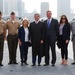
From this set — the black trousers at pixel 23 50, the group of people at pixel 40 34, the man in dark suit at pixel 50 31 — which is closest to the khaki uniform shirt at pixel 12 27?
the group of people at pixel 40 34

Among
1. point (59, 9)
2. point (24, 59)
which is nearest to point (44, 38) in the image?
point (24, 59)

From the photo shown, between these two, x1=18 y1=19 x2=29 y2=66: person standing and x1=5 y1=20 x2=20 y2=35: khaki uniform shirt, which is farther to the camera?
x1=5 y1=20 x2=20 y2=35: khaki uniform shirt

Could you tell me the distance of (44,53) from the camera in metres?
11.4

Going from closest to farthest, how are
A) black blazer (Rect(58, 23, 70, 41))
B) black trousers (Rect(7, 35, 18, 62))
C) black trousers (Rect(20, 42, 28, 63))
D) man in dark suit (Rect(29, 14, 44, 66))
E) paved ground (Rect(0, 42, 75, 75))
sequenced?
paved ground (Rect(0, 42, 75, 75)) → man in dark suit (Rect(29, 14, 44, 66)) → black blazer (Rect(58, 23, 70, 41)) → black trousers (Rect(20, 42, 28, 63)) → black trousers (Rect(7, 35, 18, 62))

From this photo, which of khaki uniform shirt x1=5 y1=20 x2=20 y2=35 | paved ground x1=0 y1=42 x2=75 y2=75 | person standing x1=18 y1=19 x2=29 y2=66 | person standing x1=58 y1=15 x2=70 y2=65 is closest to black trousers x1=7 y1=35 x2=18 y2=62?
khaki uniform shirt x1=5 y1=20 x2=20 y2=35

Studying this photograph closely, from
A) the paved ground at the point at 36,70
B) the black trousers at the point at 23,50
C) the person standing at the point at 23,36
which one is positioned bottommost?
the paved ground at the point at 36,70

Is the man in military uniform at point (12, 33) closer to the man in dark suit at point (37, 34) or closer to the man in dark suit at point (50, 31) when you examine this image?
the man in dark suit at point (37, 34)

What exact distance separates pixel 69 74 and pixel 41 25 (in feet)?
7.83

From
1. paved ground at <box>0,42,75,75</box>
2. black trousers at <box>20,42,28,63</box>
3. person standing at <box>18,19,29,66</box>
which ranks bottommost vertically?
paved ground at <box>0,42,75,75</box>

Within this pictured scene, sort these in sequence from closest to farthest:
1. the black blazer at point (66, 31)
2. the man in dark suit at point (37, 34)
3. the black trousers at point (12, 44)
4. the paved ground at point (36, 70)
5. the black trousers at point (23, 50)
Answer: the paved ground at point (36, 70)
the man in dark suit at point (37, 34)
the black blazer at point (66, 31)
the black trousers at point (23, 50)
the black trousers at point (12, 44)

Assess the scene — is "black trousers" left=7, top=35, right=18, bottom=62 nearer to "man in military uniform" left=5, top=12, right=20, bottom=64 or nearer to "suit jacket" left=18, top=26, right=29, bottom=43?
"man in military uniform" left=5, top=12, right=20, bottom=64

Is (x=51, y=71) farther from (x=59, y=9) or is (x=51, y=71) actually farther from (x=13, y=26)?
(x=59, y=9)

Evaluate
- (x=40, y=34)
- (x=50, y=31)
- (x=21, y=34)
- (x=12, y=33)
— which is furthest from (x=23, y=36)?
(x=50, y=31)

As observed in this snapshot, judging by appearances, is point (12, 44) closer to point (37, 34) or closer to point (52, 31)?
point (37, 34)
